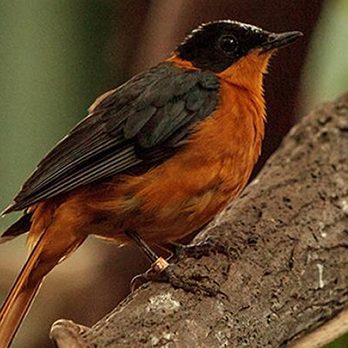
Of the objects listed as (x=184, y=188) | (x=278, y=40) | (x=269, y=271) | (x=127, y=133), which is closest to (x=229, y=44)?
(x=278, y=40)

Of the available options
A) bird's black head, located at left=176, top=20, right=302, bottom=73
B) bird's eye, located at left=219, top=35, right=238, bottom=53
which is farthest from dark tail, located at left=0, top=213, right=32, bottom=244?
bird's eye, located at left=219, top=35, right=238, bottom=53

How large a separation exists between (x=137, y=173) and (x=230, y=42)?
752 millimetres

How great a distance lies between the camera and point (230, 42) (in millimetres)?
4523

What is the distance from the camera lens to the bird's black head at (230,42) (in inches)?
177

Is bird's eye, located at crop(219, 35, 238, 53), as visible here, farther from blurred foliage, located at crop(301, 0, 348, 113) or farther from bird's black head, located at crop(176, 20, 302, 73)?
blurred foliage, located at crop(301, 0, 348, 113)

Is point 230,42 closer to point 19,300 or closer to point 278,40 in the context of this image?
point 278,40

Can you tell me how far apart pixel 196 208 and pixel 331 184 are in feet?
1.93

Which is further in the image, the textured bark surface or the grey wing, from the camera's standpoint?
the grey wing

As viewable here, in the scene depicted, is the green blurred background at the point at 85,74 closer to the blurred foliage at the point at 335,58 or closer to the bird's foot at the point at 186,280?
the blurred foliage at the point at 335,58

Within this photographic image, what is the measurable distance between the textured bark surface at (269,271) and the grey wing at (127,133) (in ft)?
1.34

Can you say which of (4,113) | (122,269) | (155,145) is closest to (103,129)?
(155,145)

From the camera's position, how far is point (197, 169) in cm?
409

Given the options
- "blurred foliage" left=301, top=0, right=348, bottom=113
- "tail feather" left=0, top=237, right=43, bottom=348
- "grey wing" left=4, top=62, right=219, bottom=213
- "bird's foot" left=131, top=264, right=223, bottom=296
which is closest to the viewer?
"bird's foot" left=131, top=264, right=223, bottom=296

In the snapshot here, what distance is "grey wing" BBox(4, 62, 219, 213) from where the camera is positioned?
13.3 feet
